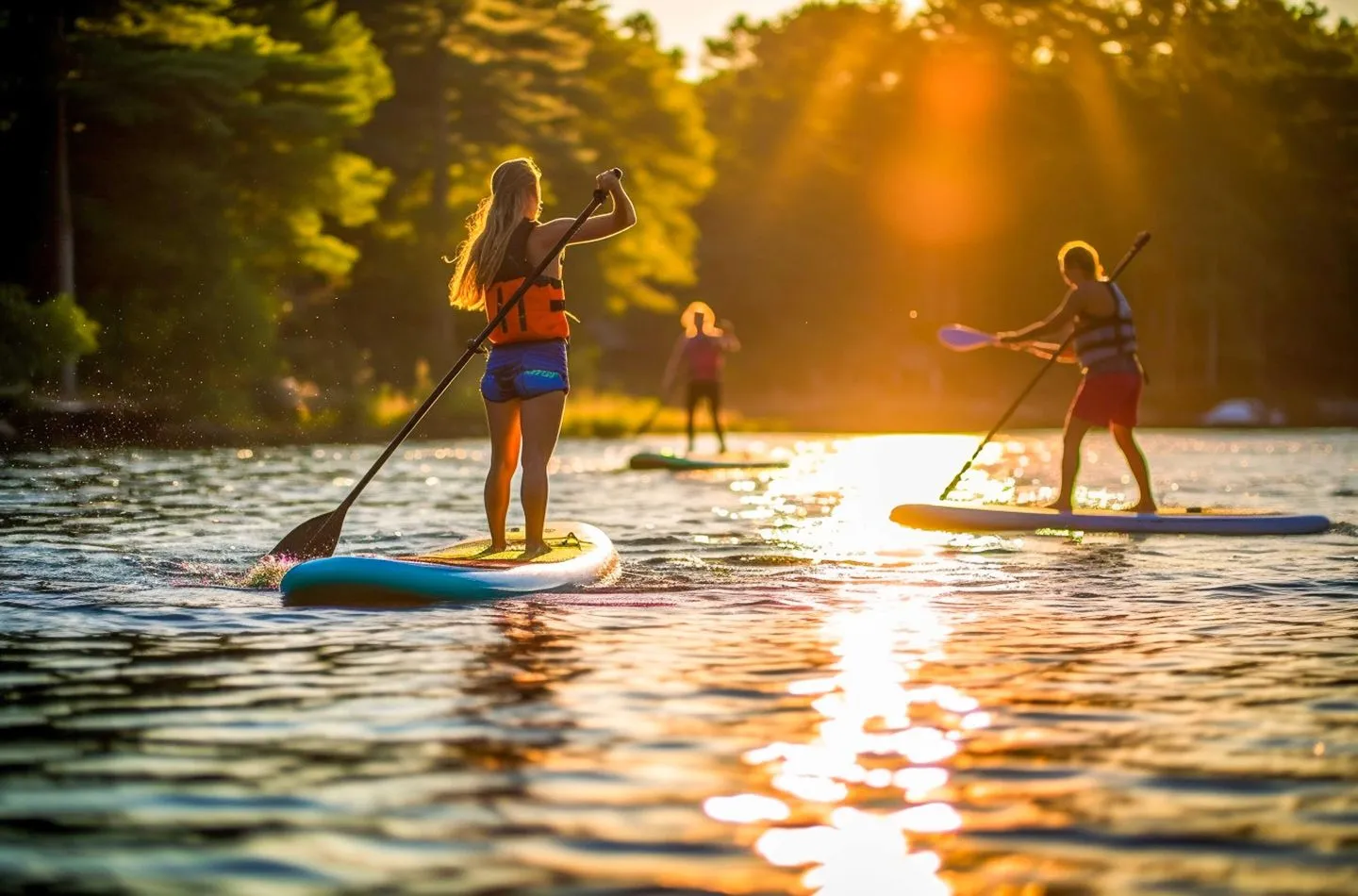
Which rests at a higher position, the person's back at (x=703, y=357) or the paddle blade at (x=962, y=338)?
the person's back at (x=703, y=357)

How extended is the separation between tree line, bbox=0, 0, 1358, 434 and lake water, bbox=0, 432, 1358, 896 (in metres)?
20.2

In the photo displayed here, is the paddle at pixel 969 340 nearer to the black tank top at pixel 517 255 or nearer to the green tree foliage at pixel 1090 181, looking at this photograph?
the black tank top at pixel 517 255

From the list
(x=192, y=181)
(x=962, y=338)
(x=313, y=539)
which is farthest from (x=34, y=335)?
(x=313, y=539)

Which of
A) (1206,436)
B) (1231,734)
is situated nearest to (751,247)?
(1206,436)

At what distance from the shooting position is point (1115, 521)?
1270 centimetres

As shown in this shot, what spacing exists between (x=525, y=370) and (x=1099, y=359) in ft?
16.8

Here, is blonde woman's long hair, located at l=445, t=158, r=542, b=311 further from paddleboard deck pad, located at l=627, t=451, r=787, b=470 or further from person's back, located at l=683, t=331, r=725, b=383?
person's back, located at l=683, t=331, r=725, b=383

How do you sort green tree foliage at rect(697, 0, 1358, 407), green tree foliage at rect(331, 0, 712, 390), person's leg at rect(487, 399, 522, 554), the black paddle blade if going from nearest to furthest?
person's leg at rect(487, 399, 522, 554) → the black paddle blade → green tree foliage at rect(331, 0, 712, 390) → green tree foliage at rect(697, 0, 1358, 407)

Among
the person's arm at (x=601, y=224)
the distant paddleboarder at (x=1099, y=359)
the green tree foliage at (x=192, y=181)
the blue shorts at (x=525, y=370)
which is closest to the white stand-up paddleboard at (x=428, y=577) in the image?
the blue shorts at (x=525, y=370)

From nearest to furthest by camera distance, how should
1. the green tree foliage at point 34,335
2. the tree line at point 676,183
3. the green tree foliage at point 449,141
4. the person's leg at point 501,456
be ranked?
the person's leg at point 501,456
the green tree foliage at point 34,335
the tree line at point 676,183
the green tree foliage at point 449,141

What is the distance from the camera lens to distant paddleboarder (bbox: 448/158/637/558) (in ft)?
30.6

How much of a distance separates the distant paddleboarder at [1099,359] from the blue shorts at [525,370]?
14.9 feet

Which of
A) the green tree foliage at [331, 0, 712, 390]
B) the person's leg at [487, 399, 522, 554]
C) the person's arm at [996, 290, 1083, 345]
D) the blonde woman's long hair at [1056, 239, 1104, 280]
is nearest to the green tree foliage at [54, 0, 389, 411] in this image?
the green tree foliage at [331, 0, 712, 390]

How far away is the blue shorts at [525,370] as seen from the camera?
932 centimetres
